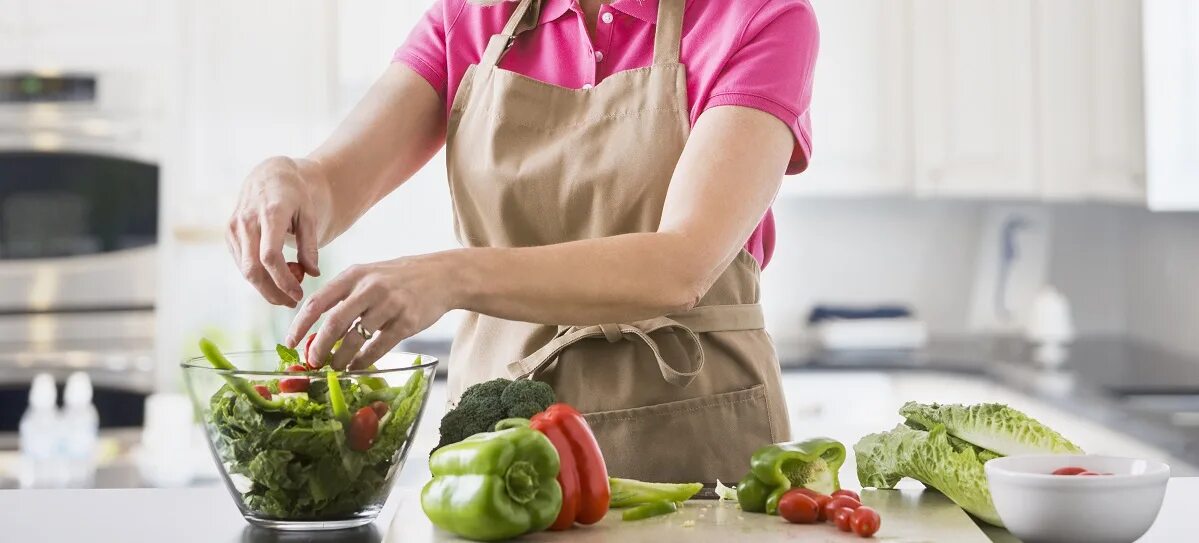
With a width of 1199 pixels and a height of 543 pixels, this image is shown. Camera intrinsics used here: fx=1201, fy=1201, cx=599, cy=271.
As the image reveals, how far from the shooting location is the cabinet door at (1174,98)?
3.48 meters

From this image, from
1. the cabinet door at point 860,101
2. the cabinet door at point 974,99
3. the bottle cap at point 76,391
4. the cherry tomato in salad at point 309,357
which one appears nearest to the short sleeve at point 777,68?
the cherry tomato in salad at point 309,357

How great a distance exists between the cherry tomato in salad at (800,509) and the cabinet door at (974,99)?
2642 millimetres

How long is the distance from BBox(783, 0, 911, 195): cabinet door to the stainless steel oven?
186 centimetres

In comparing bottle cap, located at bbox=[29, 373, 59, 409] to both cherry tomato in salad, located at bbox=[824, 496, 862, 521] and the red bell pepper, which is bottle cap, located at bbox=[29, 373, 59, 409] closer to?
the red bell pepper

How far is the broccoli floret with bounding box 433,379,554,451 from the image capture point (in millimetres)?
1158

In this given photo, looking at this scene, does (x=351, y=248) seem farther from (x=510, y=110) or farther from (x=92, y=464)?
(x=510, y=110)

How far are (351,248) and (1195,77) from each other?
2514 millimetres

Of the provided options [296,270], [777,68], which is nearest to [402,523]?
[296,270]

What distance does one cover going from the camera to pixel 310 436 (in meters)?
1.03

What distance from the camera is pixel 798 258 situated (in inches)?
154

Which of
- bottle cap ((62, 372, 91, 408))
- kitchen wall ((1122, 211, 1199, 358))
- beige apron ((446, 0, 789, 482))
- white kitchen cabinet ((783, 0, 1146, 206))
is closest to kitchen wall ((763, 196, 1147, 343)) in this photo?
kitchen wall ((1122, 211, 1199, 358))

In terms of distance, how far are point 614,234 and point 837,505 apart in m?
0.53

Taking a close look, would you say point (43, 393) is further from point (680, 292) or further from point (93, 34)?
point (680, 292)

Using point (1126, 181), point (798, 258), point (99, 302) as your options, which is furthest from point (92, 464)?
point (1126, 181)
